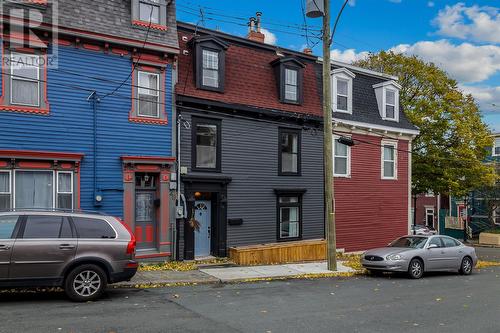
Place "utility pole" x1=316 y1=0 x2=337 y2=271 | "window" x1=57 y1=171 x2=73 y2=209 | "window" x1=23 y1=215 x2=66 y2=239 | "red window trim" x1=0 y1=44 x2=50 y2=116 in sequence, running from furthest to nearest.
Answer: "utility pole" x1=316 y1=0 x2=337 y2=271, "window" x1=57 y1=171 x2=73 y2=209, "red window trim" x1=0 y1=44 x2=50 y2=116, "window" x1=23 y1=215 x2=66 y2=239

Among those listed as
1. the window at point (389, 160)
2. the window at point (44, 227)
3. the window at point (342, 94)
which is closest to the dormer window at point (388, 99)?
the window at point (389, 160)

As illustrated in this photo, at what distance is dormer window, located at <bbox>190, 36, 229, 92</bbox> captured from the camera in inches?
672

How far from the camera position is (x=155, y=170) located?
1578 centimetres

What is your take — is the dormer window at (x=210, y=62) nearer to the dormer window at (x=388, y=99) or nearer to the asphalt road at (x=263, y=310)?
the asphalt road at (x=263, y=310)

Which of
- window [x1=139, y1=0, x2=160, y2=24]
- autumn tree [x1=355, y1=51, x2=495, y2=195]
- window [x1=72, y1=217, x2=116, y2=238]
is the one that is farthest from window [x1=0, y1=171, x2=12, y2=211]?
autumn tree [x1=355, y1=51, x2=495, y2=195]

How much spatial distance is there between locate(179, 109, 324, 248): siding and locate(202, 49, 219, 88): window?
1.38 meters

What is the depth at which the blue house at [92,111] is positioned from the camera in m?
13.6

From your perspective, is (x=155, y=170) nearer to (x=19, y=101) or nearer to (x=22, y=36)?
(x=19, y=101)

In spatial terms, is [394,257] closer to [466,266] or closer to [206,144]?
[466,266]

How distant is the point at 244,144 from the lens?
59.5 ft

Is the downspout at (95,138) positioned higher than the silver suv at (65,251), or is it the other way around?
the downspout at (95,138)

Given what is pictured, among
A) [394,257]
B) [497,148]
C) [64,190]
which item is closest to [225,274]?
[64,190]

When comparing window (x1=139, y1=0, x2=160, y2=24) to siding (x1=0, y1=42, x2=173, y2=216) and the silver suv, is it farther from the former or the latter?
the silver suv

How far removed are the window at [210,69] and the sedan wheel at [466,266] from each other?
11.1 meters
